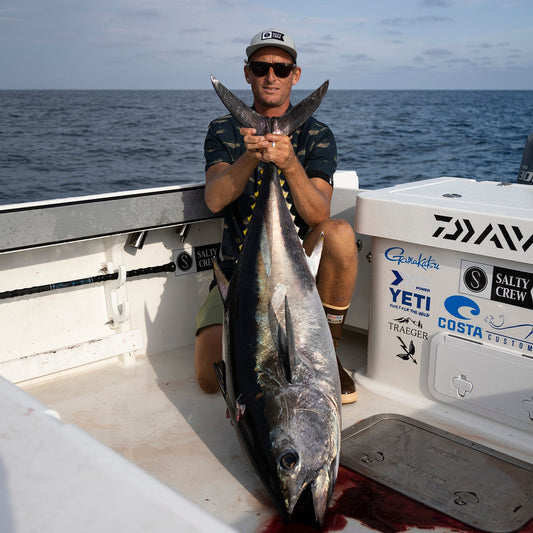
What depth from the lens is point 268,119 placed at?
7.40 ft

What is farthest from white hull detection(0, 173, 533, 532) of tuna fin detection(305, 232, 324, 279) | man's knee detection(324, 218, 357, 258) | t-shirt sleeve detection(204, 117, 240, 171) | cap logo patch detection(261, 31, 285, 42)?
cap logo patch detection(261, 31, 285, 42)

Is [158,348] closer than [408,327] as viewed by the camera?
No

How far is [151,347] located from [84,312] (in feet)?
1.33

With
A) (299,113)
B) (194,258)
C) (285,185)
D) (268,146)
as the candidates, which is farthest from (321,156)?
(194,258)

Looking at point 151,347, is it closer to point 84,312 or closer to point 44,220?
point 84,312

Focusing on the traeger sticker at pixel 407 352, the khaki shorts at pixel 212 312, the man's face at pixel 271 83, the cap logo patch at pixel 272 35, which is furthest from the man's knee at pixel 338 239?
the cap logo patch at pixel 272 35

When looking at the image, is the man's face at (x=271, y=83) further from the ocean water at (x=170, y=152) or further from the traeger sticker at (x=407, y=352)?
the ocean water at (x=170, y=152)

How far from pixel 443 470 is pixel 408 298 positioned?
2.28 ft

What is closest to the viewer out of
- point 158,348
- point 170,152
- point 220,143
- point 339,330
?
point 339,330

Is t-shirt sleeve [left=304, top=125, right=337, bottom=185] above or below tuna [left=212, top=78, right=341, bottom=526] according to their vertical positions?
above

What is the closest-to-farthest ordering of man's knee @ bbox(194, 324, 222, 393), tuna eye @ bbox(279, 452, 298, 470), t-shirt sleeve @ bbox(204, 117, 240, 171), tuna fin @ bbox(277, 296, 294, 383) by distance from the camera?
tuna eye @ bbox(279, 452, 298, 470)
tuna fin @ bbox(277, 296, 294, 383)
man's knee @ bbox(194, 324, 222, 393)
t-shirt sleeve @ bbox(204, 117, 240, 171)

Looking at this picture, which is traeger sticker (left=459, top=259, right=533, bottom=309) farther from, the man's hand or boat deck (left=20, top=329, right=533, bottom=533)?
the man's hand

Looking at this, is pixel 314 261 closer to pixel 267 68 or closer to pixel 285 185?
pixel 285 185

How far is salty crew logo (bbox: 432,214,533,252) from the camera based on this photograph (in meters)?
2.16
